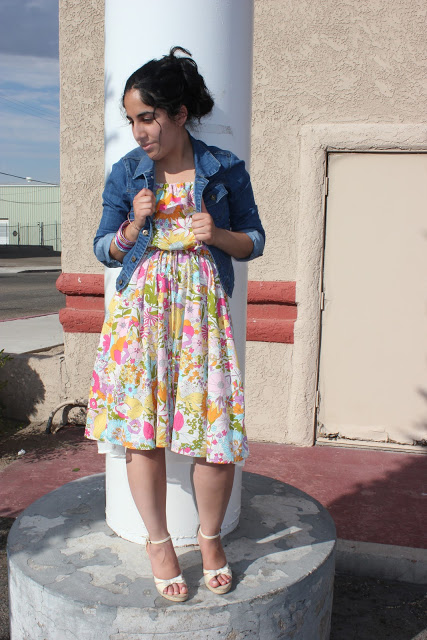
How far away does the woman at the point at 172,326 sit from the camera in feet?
6.97

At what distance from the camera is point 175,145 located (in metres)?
2.18

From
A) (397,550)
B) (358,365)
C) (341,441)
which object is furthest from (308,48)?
(397,550)

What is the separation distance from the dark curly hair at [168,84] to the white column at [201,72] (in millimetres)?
286

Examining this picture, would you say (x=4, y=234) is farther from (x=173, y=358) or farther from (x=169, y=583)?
(x=169, y=583)

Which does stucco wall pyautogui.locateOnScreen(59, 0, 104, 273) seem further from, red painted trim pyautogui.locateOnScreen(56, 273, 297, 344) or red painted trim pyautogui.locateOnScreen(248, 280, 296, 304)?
red painted trim pyautogui.locateOnScreen(248, 280, 296, 304)

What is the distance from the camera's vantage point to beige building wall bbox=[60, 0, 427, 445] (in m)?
4.61

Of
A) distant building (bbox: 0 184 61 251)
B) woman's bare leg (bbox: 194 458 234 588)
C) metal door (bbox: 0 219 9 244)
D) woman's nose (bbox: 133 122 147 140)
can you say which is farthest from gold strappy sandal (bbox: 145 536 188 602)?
metal door (bbox: 0 219 9 244)

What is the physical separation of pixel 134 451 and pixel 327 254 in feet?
9.96

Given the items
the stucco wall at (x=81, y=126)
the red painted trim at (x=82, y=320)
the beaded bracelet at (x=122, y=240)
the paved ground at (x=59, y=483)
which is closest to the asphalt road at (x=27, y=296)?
the red painted trim at (x=82, y=320)

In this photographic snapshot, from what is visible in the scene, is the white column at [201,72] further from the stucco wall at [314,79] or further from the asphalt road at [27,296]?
the asphalt road at [27,296]

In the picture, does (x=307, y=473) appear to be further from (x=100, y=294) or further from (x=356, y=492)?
(x=100, y=294)

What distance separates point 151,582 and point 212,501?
0.36 metres

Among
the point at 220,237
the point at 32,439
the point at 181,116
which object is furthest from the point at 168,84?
the point at 32,439

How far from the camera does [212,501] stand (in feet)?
7.28
